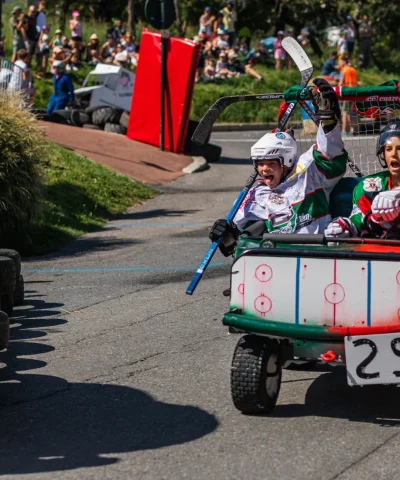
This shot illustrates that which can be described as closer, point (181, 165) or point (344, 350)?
point (344, 350)

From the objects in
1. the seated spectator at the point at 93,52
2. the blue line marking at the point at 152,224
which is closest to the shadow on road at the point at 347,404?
the blue line marking at the point at 152,224

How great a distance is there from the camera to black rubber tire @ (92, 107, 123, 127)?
22.5 m

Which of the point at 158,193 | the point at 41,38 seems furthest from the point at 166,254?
the point at 41,38

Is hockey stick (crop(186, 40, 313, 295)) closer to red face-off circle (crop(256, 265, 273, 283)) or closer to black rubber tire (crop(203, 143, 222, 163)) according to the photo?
red face-off circle (crop(256, 265, 273, 283))

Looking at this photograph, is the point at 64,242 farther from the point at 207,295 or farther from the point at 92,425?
the point at 92,425

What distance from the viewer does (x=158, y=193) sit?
17.4m

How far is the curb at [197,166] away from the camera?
1973 centimetres

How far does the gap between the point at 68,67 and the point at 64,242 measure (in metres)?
16.9

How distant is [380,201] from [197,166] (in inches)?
544

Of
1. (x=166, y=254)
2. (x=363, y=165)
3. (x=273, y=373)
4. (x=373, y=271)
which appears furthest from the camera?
(x=166, y=254)

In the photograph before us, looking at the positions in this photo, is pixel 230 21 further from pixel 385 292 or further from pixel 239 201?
pixel 385 292

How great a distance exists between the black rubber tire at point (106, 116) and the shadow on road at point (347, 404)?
1633 cm

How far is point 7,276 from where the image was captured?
8.55 m

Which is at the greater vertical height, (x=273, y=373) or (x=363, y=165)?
(x=363, y=165)
